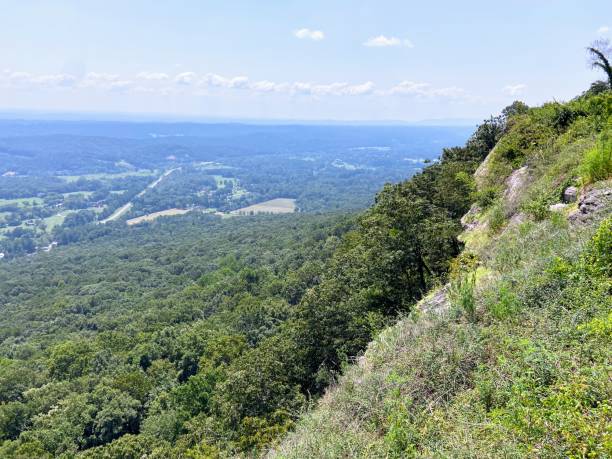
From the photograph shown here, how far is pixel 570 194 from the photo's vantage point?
35.6 feet

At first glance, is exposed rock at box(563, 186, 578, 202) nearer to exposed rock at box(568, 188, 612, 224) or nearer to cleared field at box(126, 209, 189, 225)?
exposed rock at box(568, 188, 612, 224)

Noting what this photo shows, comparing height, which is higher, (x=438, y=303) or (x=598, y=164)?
(x=598, y=164)

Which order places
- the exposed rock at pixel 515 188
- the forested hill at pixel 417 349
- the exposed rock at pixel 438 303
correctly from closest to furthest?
the forested hill at pixel 417 349
the exposed rock at pixel 438 303
the exposed rock at pixel 515 188

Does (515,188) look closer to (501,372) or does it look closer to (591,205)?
(591,205)

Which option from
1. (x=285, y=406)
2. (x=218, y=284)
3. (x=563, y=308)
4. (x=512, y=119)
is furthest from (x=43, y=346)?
(x=563, y=308)

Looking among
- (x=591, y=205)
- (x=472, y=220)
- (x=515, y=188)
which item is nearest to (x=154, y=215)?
(x=472, y=220)

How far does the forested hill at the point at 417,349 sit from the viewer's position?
16.9ft

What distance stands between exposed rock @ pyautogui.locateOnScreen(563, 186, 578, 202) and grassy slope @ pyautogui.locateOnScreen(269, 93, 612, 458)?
135 centimetres

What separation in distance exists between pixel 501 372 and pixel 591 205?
5441 millimetres

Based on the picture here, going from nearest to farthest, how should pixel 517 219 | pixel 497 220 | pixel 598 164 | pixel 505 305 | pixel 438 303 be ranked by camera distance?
pixel 505 305 → pixel 438 303 → pixel 598 164 → pixel 517 219 → pixel 497 220

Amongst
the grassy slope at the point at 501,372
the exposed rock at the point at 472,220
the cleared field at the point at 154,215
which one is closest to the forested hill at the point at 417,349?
the grassy slope at the point at 501,372

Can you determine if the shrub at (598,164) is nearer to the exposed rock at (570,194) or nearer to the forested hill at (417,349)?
the forested hill at (417,349)

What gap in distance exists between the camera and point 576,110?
67.1ft

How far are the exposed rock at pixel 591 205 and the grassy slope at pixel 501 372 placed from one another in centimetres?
25
